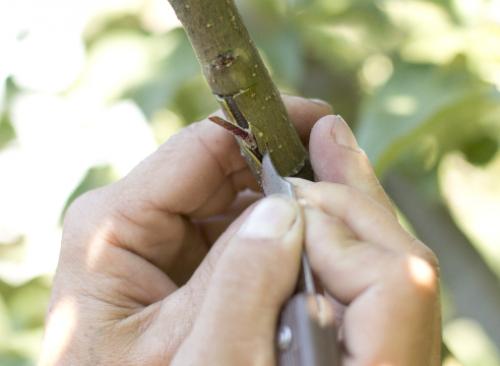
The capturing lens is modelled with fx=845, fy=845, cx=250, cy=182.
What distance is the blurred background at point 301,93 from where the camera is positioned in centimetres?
131

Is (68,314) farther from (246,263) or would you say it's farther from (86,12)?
(86,12)

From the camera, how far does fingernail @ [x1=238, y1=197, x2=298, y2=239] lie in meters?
0.64

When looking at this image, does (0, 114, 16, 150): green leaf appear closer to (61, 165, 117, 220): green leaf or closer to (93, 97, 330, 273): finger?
(61, 165, 117, 220): green leaf

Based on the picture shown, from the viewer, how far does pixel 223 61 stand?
722 mm

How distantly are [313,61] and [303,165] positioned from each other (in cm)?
75

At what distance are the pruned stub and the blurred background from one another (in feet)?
1.86

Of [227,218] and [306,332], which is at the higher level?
[306,332]

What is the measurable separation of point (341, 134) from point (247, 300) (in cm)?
27

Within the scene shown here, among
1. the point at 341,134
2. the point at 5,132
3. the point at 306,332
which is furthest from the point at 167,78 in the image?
the point at 306,332

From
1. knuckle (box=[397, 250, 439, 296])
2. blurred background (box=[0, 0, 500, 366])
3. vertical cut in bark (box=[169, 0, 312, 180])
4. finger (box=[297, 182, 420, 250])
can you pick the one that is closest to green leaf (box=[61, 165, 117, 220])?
blurred background (box=[0, 0, 500, 366])

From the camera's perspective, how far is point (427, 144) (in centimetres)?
133

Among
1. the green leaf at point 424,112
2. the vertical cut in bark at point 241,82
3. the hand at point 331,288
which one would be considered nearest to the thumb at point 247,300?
the hand at point 331,288

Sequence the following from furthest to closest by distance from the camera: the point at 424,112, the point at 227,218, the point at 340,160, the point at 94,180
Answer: the point at 94,180 → the point at 424,112 → the point at 227,218 → the point at 340,160

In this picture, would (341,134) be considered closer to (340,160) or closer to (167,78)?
(340,160)
